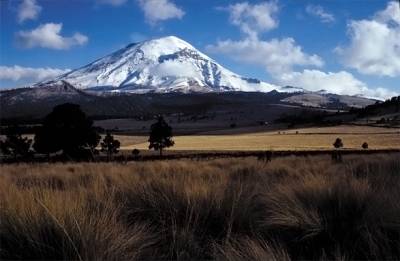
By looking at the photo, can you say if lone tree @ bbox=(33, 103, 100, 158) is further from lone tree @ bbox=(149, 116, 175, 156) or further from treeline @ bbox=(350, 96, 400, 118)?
treeline @ bbox=(350, 96, 400, 118)

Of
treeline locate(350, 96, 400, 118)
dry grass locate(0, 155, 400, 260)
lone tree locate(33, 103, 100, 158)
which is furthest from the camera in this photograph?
treeline locate(350, 96, 400, 118)

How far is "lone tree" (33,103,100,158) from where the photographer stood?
36188mm

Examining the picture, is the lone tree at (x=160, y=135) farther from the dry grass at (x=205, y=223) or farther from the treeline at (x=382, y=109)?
the treeline at (x=382, y=109)

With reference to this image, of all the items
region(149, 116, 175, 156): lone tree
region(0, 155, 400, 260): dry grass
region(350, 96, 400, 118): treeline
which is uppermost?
region(350, 96, 400, 118): treeline

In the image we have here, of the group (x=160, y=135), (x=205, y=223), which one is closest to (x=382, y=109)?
(x=160, y=135)

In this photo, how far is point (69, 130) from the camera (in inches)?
1447

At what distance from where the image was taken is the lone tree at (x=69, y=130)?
119ft

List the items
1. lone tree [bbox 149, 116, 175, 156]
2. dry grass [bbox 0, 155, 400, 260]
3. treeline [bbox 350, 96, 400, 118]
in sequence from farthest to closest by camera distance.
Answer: treeline [bbox 350, 96, 400, 118] < lone tree [bbox 149, 116, 175, 156] < dry grass [bbox 0, 155, 400, 260]

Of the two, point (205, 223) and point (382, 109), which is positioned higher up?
point (382, 109)

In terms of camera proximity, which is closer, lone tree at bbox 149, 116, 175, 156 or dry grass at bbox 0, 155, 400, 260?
dry grass at bbox 0, 155, 400, 260

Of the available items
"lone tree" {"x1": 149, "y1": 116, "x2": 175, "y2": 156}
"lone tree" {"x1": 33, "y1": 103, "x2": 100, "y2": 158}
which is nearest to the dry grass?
"lone tree" {"x1": 33, "y1": 103, "x2": 100, "y2": 158}

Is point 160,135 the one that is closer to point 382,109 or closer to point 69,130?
point 69,130

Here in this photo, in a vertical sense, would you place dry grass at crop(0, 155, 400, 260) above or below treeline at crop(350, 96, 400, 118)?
below

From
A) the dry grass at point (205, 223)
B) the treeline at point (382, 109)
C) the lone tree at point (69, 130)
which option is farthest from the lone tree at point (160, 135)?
the treeline at point (382, 109)
